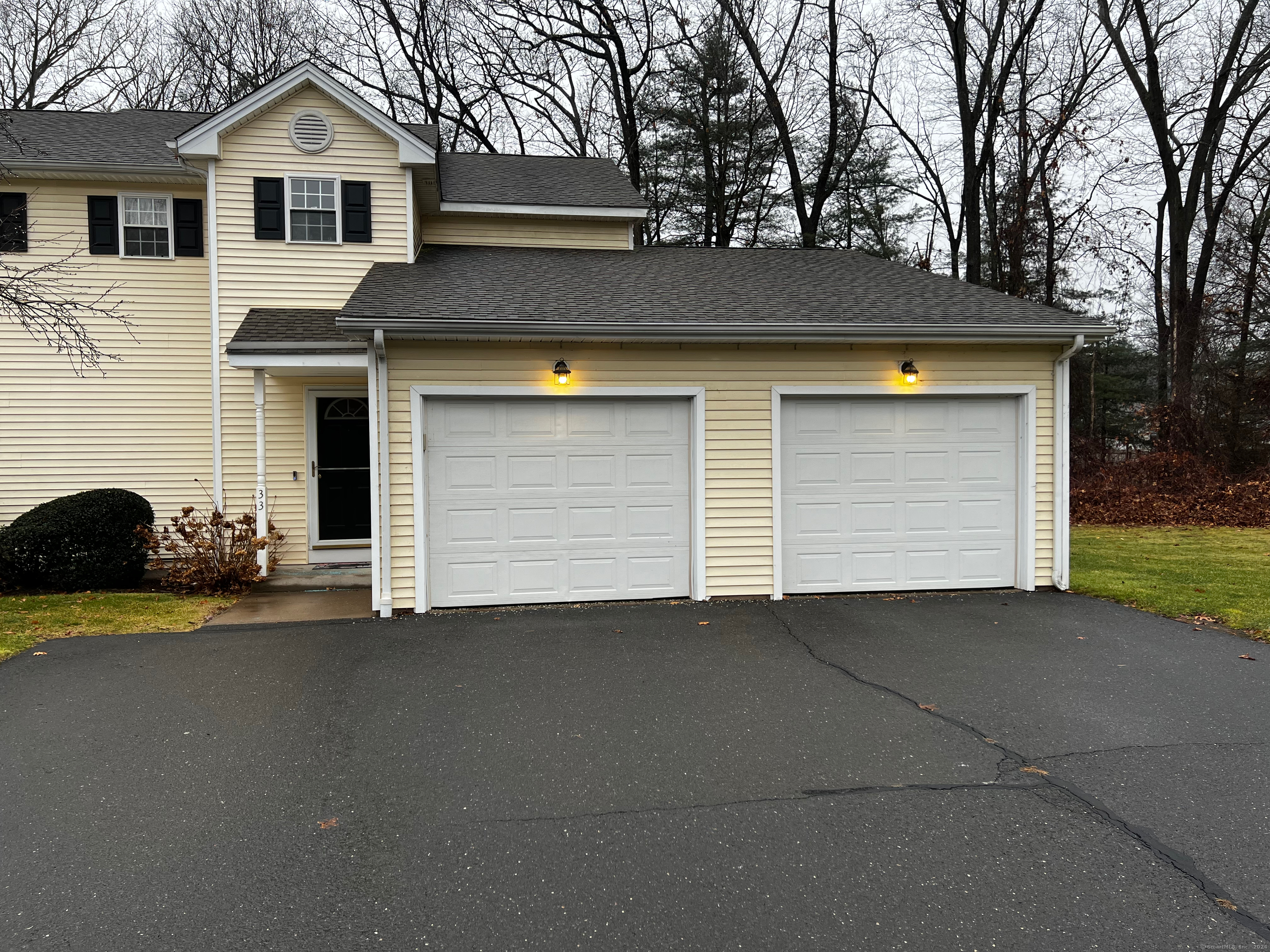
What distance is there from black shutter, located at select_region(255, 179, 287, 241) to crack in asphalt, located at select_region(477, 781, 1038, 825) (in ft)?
29.2

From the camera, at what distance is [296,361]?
8.12m

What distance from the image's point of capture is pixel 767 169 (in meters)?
19.7

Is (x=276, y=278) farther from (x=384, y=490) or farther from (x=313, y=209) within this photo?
(x=384, y=490)

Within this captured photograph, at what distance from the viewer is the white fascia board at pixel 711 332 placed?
674cm

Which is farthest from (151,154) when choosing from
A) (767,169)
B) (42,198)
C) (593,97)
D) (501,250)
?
(767,169)

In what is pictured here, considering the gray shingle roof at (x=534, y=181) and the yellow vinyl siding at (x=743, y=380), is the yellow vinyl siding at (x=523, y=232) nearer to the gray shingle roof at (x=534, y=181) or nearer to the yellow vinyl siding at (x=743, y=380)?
the gray shingle roof at (x=534, y=181)

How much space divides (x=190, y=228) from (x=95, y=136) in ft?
7.11

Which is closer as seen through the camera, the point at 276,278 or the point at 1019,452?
the point at 1019,452

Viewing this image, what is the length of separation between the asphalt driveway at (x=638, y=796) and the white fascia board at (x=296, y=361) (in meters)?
3.39

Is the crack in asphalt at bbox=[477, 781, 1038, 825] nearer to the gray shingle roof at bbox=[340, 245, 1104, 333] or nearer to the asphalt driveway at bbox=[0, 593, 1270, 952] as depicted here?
the asphalt driveway at bbox=[0, 593, 1270, 952]

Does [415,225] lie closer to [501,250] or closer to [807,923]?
[501,250]

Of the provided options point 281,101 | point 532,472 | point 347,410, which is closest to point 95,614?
point 347,410

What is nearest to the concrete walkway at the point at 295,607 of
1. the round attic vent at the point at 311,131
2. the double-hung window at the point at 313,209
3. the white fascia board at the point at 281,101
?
the double-hung window at the point at 313,209

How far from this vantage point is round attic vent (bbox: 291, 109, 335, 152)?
9.69 metres
